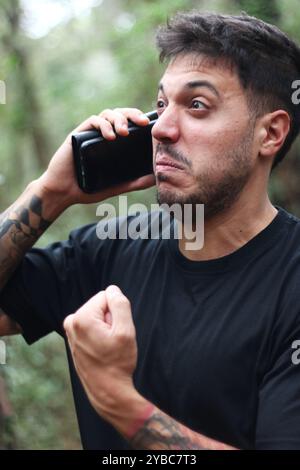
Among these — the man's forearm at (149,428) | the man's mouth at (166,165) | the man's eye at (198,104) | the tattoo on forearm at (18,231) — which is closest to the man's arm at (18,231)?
the tattoo on forearm at (18,231)

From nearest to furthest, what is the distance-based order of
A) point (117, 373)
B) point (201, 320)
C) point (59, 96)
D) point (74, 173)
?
point (117, 373) → point (201, 320) → point (74, 173) → point (59, 96)

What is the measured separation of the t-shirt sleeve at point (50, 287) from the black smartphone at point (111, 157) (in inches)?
10.7

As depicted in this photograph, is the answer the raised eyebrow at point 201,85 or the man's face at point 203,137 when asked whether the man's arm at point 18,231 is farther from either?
the raised eyebrow at point 201,85

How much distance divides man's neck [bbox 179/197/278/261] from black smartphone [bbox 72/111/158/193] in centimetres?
44

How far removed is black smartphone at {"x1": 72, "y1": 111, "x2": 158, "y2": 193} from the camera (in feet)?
8.25

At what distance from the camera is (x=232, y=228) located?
2336 mm

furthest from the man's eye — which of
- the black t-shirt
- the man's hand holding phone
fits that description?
the black t-shirt

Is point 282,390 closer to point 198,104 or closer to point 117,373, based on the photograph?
point 117,373

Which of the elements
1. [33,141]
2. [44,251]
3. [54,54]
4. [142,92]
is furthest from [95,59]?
[44,251]

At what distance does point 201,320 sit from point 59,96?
1044cm

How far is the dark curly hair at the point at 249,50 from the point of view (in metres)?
2.32

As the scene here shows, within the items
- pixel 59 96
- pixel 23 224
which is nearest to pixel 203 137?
pixel 23 224

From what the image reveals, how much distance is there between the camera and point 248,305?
2105 mm
